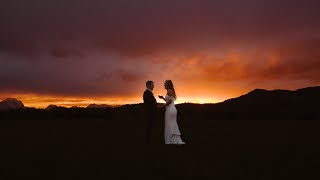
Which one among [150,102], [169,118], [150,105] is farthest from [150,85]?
[169,118]

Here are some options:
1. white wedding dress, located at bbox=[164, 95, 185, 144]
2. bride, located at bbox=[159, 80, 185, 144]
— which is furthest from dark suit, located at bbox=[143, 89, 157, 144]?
white wedding dress, located at bbox=[164, 95, 185, 144]

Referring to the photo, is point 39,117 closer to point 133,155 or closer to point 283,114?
point 283,114

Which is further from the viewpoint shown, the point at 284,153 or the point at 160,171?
the point at 284,153

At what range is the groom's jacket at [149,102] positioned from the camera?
19.2 meters

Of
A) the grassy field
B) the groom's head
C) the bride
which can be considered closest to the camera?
the grassy field

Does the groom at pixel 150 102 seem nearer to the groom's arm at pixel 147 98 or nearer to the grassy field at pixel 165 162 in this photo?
the groom's arm at pixel 147 98

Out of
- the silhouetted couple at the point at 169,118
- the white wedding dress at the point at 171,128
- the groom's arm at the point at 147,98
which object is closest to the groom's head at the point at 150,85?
the groom's arm at the point at 147,98

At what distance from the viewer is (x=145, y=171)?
12.3 m

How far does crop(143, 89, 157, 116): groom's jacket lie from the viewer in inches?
756

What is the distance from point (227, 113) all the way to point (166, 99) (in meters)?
35.0

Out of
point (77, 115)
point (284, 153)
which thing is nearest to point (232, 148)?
point (284, 153)

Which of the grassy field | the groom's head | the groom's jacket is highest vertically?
the groom's head

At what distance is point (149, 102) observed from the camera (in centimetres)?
1925

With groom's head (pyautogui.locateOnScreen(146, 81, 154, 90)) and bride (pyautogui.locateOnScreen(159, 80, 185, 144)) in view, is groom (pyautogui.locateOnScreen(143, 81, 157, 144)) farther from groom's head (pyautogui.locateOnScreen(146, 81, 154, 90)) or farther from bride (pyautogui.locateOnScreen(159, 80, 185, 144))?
bride (pyautogui.locateOnScreen(159, 80, 185, 144))
